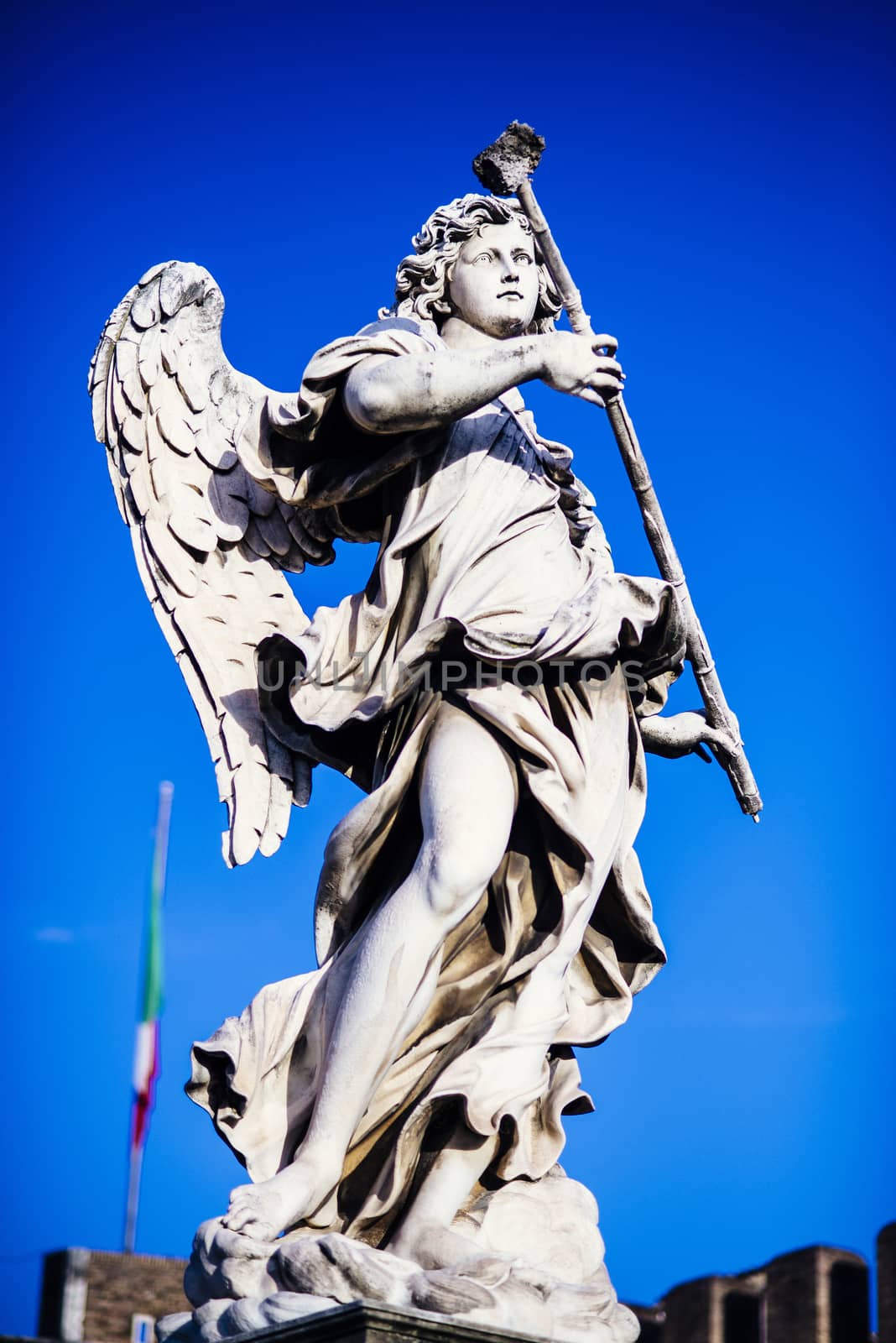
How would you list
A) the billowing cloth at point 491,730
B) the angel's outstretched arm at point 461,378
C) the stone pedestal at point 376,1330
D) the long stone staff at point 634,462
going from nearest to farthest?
the stone pedestal at point 376,1330
the billowing cloth at point 491,730
the angel's outstretched arm at point 461,378
the long stone staff at point 634,462

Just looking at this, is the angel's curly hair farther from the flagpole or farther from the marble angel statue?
the flagpole

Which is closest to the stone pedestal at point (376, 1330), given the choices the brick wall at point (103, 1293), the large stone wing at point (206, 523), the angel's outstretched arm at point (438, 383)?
the large stone wing at point (206, 523)

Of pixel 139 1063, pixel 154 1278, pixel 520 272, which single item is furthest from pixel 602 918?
pixel 139 1063

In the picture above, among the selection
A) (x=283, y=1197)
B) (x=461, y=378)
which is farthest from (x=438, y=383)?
(x=283, y=1197)

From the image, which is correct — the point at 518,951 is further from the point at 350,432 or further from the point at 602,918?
the point at 350,432

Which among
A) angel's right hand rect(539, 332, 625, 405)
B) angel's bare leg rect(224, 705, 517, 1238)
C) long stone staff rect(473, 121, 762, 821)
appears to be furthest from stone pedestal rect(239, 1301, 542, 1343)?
angel's right hand rect(539, 332, 625, 405)

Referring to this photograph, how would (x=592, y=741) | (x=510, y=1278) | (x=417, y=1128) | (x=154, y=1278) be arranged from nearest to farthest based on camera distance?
(x=510, y=1278), (x=417, y=1128), (x=592, y=741), (x=154, y=1278)

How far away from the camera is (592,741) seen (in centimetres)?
855

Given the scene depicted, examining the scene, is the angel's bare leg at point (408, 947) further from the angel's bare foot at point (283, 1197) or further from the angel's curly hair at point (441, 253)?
the angel's curly hair at point (441, 253)

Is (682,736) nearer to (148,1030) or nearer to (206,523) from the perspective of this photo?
(206,523)

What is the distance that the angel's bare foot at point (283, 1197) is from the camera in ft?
24.4

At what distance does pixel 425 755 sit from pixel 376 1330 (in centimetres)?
215

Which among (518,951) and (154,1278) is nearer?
(518,951)

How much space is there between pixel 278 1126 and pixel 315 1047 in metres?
0.29
